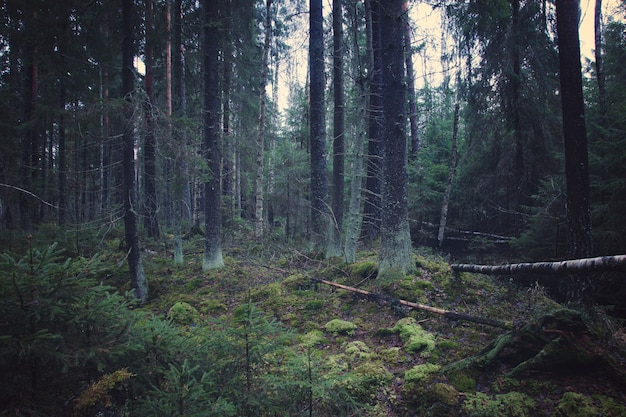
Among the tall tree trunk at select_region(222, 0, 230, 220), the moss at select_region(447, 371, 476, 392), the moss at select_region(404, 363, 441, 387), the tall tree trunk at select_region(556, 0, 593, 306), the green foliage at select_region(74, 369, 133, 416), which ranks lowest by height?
the moss at select_region(404, 363, 441, 387)

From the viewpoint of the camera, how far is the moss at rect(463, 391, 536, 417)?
3355mm

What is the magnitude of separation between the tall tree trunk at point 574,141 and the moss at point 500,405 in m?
3.51

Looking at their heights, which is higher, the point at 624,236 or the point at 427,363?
the point at 624,236

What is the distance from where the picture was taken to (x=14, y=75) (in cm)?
1578

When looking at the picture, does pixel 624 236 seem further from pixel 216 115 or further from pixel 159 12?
pixel 159 12

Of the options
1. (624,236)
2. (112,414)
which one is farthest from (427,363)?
(624,236)

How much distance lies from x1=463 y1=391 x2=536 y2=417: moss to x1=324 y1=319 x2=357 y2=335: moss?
263 centimetres

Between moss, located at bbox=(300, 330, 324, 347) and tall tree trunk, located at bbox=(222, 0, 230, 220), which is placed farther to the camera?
tall tree trunk, located at bbox=(222, 0, 230, 220)

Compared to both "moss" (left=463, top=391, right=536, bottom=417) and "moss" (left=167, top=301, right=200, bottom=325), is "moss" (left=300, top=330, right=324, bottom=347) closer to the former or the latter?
"moss" (left=463, top=391, right=536, bottom=417)

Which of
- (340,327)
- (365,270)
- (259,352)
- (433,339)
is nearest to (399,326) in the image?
(433,339)

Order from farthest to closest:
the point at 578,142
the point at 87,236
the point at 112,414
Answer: the point at 87,236
the point at 578,142
the point at 112,414

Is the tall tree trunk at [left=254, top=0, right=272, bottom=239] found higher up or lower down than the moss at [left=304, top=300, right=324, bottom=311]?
higher up

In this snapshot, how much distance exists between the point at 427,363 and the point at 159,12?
412 inches

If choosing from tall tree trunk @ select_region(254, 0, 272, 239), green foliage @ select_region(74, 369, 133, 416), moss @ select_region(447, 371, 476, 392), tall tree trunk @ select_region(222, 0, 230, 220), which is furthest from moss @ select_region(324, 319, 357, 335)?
tall tree trunk @ select_region(254, 0, 272, 239)
